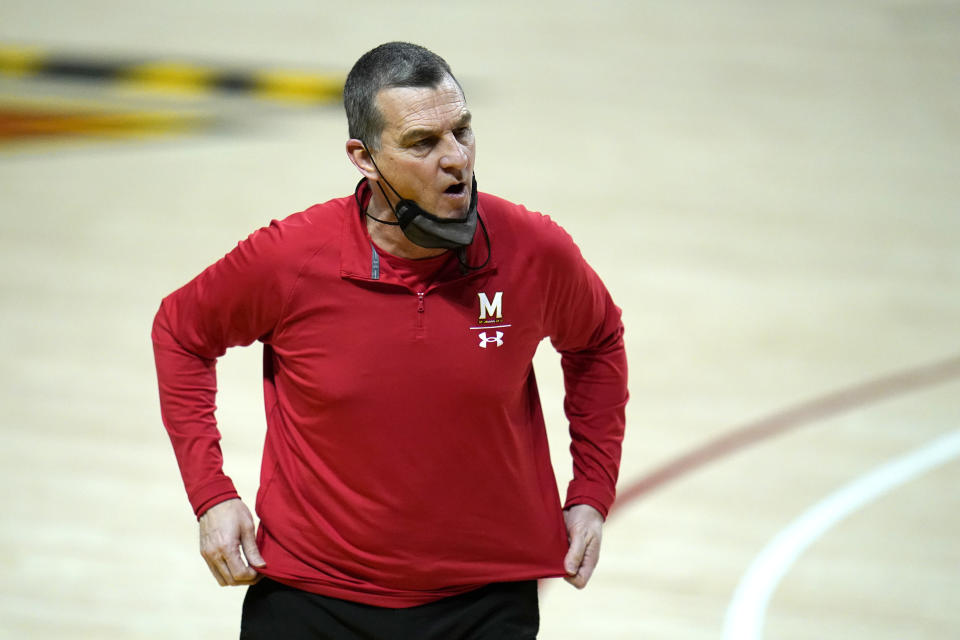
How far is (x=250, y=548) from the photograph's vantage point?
2.14 meters

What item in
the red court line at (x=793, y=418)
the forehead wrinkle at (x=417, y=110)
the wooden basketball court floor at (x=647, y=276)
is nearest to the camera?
the forehead wrinkle at (x=417, y=110)

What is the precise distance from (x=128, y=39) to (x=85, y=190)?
2.19 metres

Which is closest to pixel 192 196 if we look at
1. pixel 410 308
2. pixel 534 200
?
pixel 534 200

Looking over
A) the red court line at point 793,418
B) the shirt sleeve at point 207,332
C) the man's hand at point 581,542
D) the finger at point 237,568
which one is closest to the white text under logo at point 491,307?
the shirt sleeve at point 207,332

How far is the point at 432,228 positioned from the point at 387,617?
679 mm

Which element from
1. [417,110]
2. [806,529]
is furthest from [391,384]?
[806,529]

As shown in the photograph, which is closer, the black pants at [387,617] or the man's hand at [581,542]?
the black pants at [387,617]

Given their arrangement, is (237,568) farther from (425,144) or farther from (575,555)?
(425,144)

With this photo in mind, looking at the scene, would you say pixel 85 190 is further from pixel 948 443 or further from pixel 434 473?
pixel 434 473

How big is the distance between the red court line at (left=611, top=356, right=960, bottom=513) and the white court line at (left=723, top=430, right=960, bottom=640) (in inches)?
13.9

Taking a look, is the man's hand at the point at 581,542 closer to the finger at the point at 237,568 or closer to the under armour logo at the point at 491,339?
the under armour logo at the point at 491,339

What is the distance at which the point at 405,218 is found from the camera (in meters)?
1.99

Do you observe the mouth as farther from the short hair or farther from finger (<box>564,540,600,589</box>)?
finger (<box>564,540,600,589</box>)

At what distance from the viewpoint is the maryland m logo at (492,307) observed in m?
2.06
